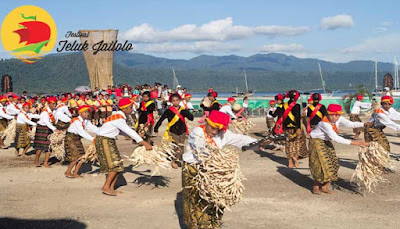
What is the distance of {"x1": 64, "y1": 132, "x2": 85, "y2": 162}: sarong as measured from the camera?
1090cm

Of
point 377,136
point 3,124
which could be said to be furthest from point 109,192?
point 3,124

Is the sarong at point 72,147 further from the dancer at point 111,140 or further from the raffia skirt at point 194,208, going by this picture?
the raffia skirt at point 194,208

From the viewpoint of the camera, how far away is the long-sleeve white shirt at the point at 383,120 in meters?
10.4

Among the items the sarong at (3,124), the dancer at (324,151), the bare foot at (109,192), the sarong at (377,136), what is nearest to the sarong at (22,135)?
the sarong at (3,124)

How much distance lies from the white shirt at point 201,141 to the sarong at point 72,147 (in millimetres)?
5447

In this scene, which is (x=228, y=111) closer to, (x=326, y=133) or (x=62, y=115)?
(x=62, y=115)

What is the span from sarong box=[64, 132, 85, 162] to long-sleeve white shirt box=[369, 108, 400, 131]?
6594 millimetres

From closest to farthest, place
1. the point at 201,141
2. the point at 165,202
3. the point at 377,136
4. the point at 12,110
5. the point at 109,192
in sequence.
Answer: the point at 201,141
the point at 165,202
the point at 109,192
the point at 377,136
the point at 12,110

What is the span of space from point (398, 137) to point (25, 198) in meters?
13.8

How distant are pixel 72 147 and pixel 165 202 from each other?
10.4 feet

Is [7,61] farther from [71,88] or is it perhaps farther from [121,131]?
[121,131]

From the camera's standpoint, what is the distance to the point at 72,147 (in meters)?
10.9

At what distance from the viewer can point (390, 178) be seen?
34.7ft

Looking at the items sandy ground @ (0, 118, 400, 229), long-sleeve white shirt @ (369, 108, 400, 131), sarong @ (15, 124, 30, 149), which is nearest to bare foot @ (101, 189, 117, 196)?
sandy ground @ (0, 118, 400, 229)
